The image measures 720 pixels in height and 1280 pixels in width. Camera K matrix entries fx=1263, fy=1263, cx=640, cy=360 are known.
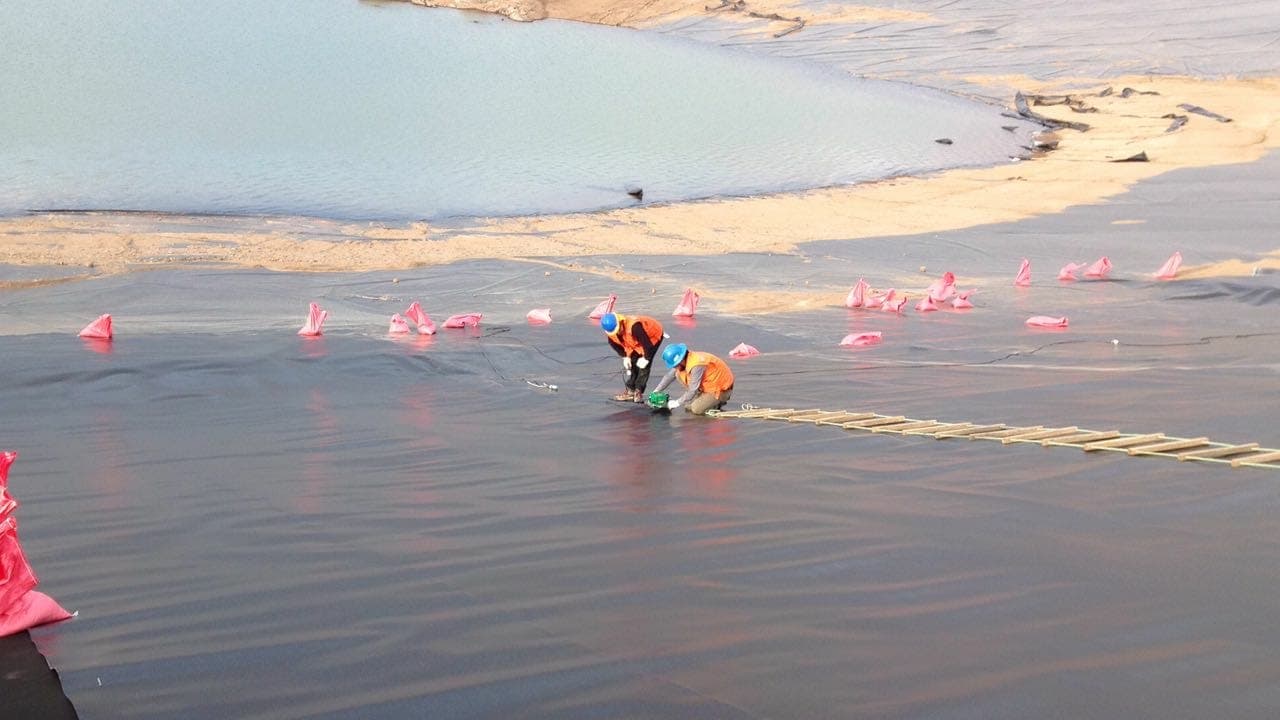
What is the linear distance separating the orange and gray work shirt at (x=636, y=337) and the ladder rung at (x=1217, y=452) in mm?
3773

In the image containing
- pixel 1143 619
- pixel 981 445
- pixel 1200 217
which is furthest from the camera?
pixel 1200 217

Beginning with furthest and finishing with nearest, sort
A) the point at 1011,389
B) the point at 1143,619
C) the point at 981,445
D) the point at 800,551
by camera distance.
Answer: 1. the point at 1011,389
2. the point at 981,445
3. the point at 800,551
4. the point at 1143,619

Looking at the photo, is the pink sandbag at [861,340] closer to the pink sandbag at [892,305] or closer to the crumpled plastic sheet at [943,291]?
the pink sandbag at [892,305]

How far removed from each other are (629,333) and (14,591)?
5.21 meters

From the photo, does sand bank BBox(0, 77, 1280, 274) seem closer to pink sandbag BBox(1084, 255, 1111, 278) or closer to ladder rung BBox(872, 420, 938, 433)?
pink sandbag BBox(1084, 255, 1111, 278)

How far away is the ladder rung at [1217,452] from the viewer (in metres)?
6.20

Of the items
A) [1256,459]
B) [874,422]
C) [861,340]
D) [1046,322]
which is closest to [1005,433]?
[874,422]

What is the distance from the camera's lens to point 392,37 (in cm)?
3812

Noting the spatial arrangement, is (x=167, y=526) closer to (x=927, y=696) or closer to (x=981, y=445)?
(x=927, y=696)

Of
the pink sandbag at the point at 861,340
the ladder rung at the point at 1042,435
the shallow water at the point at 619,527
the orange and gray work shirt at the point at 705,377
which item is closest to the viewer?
the shallow water at the point at 619,527

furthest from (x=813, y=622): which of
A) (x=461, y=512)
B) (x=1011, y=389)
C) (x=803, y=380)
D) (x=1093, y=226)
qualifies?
(x=1093, y=226)

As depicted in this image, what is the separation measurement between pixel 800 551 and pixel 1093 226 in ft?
44.7

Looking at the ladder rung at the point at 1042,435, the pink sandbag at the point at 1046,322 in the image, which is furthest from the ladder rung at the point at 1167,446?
the pink sandbag at the point at 1046,322

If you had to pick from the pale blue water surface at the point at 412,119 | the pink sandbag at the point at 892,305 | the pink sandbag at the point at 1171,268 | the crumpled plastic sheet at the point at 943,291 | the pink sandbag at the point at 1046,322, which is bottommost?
the pink sandbag at the point at 1046,322
